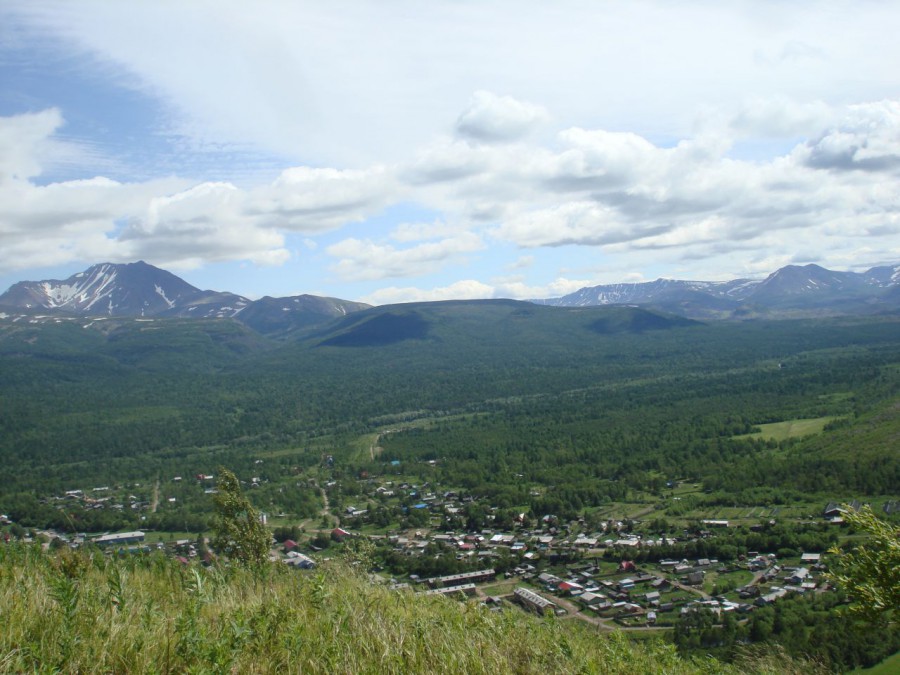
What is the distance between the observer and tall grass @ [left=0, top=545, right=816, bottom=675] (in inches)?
140

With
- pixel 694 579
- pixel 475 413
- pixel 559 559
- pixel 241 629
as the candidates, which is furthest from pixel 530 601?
pixel 475 413

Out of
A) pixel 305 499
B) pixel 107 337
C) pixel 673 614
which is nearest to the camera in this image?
pixel 673 614

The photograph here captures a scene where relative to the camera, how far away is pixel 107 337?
181125 millimetres

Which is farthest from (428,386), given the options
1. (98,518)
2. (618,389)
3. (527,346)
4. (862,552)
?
(862,552)

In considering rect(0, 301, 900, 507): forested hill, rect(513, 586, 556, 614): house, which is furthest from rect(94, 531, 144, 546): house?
rect(513, 586, 556, 614): house

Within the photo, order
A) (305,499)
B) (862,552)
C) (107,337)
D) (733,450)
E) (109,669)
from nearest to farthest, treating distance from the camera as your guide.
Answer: (109,669)
(862,552)
(305,499)
(733,450)
(107,337)

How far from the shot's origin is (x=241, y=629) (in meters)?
3.80

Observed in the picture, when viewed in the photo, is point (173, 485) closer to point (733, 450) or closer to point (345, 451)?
point (345, 451)

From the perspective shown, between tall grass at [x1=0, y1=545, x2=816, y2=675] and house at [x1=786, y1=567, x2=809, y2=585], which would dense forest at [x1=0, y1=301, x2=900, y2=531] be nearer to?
house at [x1=786, y1=567, x2=809, y2=585]

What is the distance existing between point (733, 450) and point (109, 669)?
5663cm

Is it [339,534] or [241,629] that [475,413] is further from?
[241,629]

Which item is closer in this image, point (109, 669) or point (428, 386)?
point (109, 669)

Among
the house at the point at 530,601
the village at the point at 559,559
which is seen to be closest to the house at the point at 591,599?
the village at the point at 559,559

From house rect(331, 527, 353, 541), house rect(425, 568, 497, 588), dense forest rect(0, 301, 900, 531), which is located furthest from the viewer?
dense forest rect(0, 301, 900, 531)
